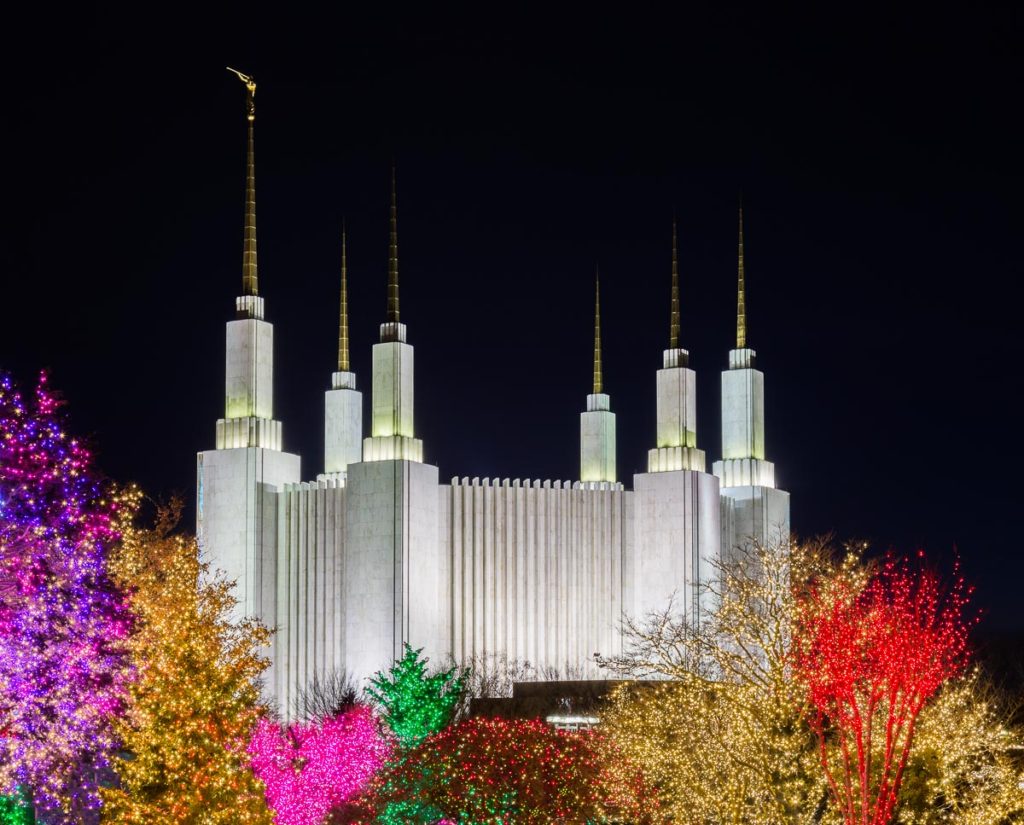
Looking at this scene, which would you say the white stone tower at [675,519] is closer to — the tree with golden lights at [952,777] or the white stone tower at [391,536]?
the white stone tower at [391,536]

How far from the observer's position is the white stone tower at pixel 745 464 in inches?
2539

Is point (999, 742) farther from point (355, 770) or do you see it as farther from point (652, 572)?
point (652, 572)

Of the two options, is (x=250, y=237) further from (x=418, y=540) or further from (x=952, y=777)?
(x=952, y=777)

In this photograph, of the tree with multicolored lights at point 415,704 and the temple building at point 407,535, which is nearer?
the tree with multicolored lights at point 415,704

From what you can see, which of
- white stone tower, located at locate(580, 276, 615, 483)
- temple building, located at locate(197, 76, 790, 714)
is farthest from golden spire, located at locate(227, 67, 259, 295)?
white stone tower, located at locate(580, 276, 615, 483)

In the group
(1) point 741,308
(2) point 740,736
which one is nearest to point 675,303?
(1) point 741,308

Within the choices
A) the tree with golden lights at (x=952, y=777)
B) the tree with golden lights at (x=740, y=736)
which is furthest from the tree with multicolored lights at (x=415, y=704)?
the tree with golden lights at (x=952, y=777)

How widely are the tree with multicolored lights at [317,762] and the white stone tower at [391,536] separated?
4712 mm

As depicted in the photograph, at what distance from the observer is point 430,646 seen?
56.8 metres

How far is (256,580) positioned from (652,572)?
536 inches

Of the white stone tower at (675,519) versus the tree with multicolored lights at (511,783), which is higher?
the white stone tower at (675,519)

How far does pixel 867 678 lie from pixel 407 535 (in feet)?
86.8

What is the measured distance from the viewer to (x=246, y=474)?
5941 centimetres

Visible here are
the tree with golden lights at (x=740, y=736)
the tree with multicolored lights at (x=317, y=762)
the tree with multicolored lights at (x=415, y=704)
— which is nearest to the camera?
the tree with golden lights at (x=740, y=736)
